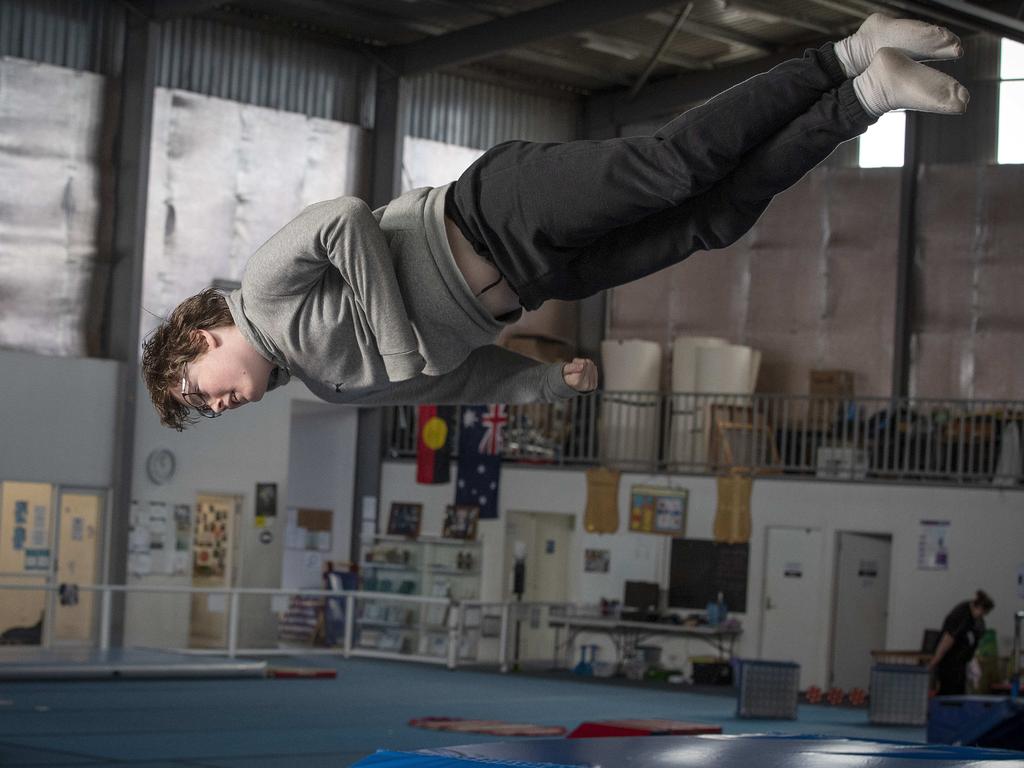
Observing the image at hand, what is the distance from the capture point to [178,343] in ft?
11.7

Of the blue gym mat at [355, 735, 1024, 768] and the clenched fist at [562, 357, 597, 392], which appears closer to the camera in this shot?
the clenched fist at [562, 357, 597, 392]

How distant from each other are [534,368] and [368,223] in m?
0.90

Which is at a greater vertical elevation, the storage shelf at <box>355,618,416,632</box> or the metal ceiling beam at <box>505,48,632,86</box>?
the metal ceiling beam at <box>505,48,632,86</box>

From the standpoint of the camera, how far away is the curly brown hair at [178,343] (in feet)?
11.7

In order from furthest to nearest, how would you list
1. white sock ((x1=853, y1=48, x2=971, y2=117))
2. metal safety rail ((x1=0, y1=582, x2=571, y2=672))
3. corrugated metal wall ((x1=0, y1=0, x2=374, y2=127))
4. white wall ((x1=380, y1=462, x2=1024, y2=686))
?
corrugated metal wall ((x1=0, y1=0, x2=374, y2=127)), metal safety rail ((x1=0, y1=582, x2=571, y2=672)), white wall ((x1=380, y1=462, x2=1024, y2=686)), white sock ((x1=853, y1=48, x2=971, y2=117))

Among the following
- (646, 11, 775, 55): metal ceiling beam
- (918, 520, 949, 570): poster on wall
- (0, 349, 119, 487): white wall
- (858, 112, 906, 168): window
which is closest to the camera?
(918, 520, 949, 570): poster on wall

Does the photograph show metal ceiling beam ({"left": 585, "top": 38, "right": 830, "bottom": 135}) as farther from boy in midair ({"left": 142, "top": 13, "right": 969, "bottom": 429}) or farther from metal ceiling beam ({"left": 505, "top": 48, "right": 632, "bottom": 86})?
boy in midair ({"left": 142, "top": 13, "right": 969, "bottom": 429})

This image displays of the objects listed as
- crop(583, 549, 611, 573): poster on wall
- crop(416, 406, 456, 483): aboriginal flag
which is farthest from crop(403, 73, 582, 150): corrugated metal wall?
crop(583, 549, 611, 573): poster on wall

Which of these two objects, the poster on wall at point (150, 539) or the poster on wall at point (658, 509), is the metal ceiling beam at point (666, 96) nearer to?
the poster on wall at point (658, 509)

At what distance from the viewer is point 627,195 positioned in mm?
3305

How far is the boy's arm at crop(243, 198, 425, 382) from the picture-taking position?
3295 millimetres

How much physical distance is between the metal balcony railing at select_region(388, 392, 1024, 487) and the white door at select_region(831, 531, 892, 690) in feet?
2.56

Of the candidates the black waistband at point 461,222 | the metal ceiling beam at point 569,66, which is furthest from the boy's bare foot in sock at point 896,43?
the metal ceiling beam at point 569,66

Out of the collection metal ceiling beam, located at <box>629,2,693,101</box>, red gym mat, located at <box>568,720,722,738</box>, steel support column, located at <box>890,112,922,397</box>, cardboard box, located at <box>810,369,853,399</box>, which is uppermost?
metal ceiling beam, located at <box>629,2,693,101</box>
